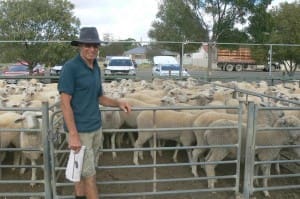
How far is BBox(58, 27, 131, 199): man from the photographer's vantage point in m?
3.88

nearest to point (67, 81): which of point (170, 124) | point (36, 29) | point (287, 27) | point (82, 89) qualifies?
point (82, 89)

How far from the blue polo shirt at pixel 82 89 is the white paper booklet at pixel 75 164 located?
9.3 inches

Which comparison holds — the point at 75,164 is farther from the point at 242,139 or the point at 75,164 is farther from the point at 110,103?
the point at 242,139

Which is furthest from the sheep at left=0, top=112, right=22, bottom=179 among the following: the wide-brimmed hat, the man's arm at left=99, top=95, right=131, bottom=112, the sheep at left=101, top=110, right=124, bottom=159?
the wide-brimmed hat

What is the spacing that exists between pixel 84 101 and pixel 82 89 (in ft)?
0.41

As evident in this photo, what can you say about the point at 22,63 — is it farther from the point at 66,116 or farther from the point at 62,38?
the point at 66,116

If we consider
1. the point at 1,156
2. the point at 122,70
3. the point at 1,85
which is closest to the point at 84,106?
the point at 1,156

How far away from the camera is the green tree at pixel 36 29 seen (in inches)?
798

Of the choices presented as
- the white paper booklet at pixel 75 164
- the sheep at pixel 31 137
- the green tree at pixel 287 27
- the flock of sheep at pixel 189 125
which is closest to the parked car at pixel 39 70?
the flock of sheep at pixel 189 125

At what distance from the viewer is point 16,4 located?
71.5 feet

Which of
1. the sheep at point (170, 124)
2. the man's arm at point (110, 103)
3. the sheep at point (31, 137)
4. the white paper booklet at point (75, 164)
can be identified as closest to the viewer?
the white paper booklet at point (75, 164)

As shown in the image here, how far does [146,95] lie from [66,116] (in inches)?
220

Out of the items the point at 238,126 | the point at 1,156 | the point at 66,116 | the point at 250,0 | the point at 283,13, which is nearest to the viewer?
the point at 66,116

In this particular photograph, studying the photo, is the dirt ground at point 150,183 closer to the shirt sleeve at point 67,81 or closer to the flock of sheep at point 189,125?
the flock of sheep at point 189,125
